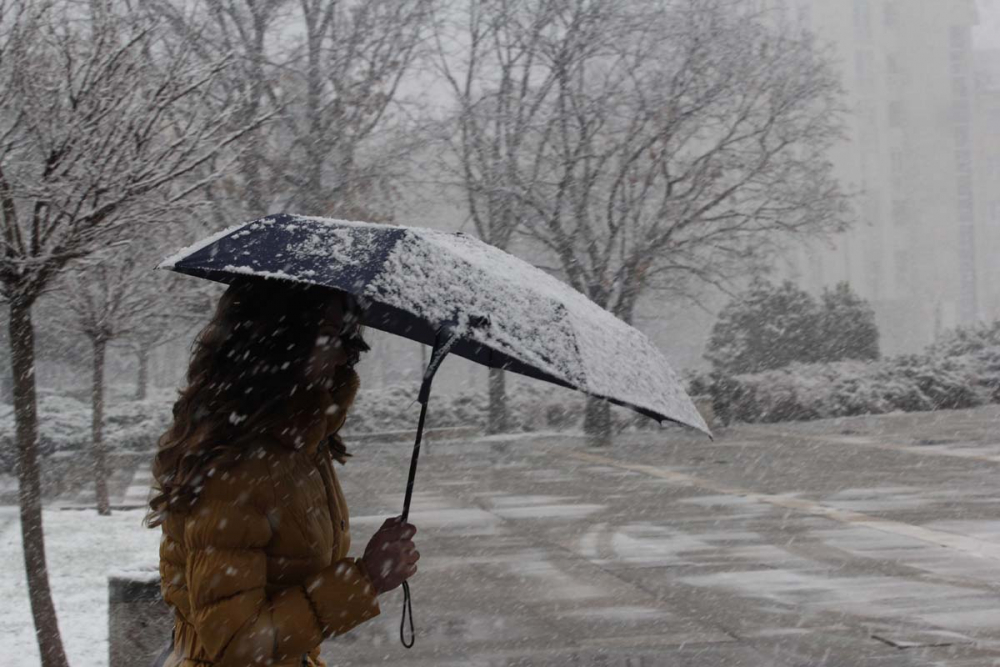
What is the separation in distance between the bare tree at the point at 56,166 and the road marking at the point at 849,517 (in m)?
6.48

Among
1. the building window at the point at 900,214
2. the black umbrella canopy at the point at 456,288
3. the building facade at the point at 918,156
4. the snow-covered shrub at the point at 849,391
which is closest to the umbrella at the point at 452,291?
the black umbrella canopy at the point at 456,288

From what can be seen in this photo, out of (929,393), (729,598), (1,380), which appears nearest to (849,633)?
(729,598)

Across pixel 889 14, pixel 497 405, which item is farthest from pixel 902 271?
pixel 497 405

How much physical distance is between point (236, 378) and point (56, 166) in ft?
12.2

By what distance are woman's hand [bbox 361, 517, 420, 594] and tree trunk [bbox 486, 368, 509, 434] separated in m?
19.8

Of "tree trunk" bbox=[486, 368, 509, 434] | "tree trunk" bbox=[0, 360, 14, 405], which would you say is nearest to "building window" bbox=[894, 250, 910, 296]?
"tree trunk" bbox=[486, 368, 509, 434]

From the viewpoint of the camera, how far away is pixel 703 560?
344 inches

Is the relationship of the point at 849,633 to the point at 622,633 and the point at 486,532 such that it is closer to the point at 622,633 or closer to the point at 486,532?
the point at 622,633

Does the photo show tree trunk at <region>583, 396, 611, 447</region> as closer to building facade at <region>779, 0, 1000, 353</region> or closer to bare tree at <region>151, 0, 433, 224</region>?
bare tree at <region>151, 0, 433, 224</region>

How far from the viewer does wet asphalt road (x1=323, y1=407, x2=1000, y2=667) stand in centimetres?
627

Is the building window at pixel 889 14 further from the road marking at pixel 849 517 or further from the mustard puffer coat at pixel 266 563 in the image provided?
the mustard puffer coat at pixel 266 563

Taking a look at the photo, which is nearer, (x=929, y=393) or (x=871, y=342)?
(x=929, y=393)

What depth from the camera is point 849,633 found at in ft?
21.2

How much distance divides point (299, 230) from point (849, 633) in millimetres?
5000
